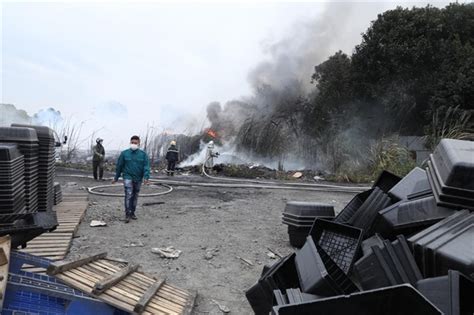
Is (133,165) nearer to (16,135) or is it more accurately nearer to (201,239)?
(201,239)

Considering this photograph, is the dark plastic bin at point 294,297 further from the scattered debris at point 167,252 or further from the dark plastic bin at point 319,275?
the scattered debris at point 167,252

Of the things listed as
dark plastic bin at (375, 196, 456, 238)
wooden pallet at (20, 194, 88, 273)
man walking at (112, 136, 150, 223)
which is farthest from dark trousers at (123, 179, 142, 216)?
dark plastic bin at (375, 196, 456, 238)

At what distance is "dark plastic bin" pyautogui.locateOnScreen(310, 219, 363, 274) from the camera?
146 inches

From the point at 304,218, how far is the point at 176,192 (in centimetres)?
593

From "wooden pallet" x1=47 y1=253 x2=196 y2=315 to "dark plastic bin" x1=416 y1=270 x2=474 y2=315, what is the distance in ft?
6.54

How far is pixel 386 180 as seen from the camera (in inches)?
213

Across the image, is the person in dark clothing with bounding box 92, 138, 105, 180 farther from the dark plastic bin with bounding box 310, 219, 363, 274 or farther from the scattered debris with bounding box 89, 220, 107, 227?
the dark plastic bin with bounding box 310, 219, 363, 274

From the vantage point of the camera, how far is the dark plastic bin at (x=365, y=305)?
191cm

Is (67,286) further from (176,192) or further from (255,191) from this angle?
(255,191)

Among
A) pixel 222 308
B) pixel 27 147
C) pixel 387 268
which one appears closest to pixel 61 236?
pixel 27 147

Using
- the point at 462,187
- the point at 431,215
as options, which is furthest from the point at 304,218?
the point at 462,187

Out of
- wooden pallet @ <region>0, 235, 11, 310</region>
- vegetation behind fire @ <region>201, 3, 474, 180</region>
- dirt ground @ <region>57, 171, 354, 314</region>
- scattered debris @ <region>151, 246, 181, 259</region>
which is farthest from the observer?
vegetation behind fire @ <region>201, 3, 474, 180</region>

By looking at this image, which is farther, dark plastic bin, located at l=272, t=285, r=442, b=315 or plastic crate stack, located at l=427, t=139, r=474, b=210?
plastic crate stack, located at l=427, t=139, r=474, b=210

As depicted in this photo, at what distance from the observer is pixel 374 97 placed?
70.5 feet
